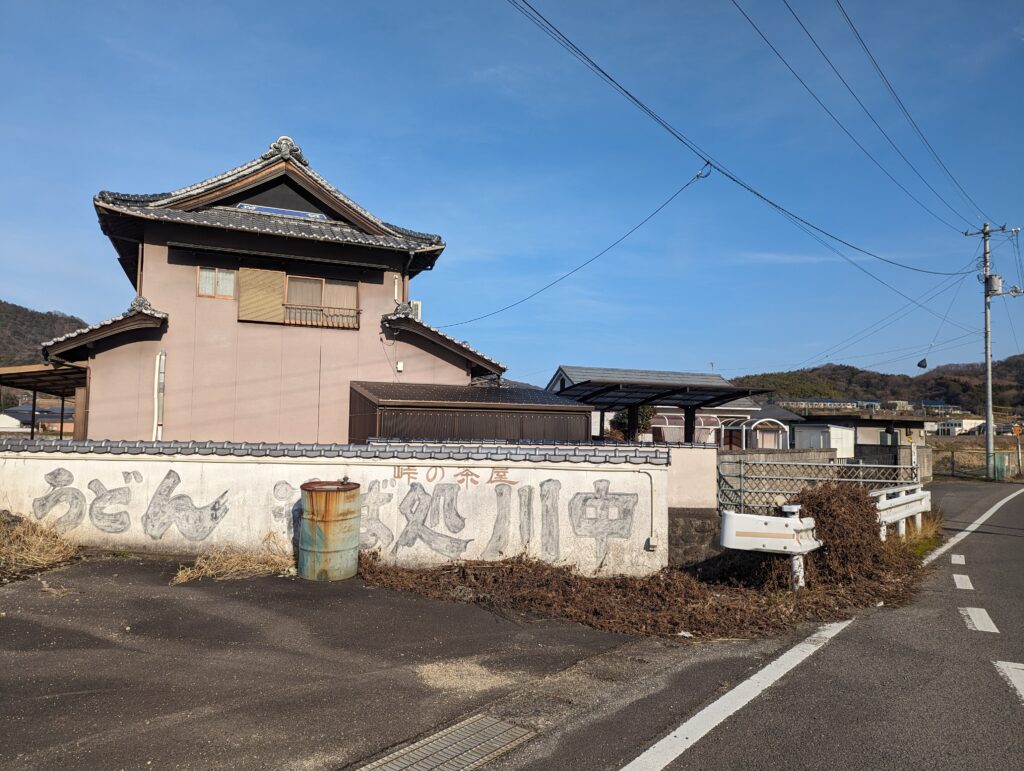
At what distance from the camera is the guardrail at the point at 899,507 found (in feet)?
31.5

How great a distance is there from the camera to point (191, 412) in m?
13.9

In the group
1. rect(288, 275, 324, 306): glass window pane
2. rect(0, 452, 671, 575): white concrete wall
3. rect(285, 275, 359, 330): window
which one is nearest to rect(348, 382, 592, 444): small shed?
rect(285, 275, 359, 330): window

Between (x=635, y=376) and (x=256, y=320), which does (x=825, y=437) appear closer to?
(x=635, y=376)

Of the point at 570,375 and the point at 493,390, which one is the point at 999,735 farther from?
the point at 570,375

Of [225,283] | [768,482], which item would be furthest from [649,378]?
[225,283]

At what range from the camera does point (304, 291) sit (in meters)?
15.1

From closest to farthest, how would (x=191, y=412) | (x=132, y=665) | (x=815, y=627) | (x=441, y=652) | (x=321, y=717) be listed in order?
(x=321, y=717)
(x=132, y=665)
(x=441, y=652)
(x=815, y=627)
(x=191, y=412)

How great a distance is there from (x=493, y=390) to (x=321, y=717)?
11.0 m

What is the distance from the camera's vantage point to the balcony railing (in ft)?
48.4

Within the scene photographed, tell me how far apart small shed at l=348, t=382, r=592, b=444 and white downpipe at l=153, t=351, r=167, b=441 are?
383 cm

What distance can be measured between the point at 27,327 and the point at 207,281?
3531 inches

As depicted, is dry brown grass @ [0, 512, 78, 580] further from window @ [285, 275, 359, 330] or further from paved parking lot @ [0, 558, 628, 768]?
window @ [285, 275, 359, 330]

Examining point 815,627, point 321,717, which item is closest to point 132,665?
point 321,717

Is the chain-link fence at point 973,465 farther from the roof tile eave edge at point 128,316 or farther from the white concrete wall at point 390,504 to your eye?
the roof tile eave edge at point 128,316
